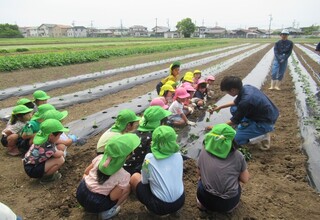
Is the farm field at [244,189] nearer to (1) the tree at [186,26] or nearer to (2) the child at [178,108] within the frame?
(2) the child at [178,108]

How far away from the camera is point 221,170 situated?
2.65 m

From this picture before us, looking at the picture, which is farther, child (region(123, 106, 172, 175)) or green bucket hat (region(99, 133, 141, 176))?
child (region(123, 106, 172, 175))

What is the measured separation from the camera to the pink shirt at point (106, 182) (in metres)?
2.64

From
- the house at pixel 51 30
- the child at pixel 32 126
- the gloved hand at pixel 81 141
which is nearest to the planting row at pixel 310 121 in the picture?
the gloved hand at pixel 81 141

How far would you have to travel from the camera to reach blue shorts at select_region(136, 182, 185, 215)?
263 centimetres

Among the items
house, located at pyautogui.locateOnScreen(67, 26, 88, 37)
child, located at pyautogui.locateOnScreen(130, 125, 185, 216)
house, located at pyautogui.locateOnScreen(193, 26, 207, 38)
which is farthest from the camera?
house, located at pyautogui.locateOnScreen(67, 26, 88, 37)

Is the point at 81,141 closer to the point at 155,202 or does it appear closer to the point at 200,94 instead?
the point at 155,202

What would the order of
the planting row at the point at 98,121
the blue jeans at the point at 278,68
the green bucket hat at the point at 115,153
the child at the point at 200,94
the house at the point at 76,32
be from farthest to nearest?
the house at the point at 76,32 → the blue jeans at the point at 278,68 → the child at the point at 200,94 → the planting row at the point at 98,121 → the green bucket hat at the point at 115,153

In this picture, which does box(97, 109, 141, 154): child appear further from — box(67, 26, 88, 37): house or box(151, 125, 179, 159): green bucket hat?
box(67, 26, 88, 37): house

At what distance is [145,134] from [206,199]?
110cm

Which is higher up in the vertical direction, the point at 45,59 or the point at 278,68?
the point at 278,68

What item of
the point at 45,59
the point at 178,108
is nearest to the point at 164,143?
the point at 178,108

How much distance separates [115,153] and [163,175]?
55 centimetres

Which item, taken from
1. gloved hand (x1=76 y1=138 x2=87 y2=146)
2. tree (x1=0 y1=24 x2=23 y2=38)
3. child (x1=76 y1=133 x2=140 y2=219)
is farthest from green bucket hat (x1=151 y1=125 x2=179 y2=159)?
tree (x1=0 y1=24 x2=23 y2=38)
